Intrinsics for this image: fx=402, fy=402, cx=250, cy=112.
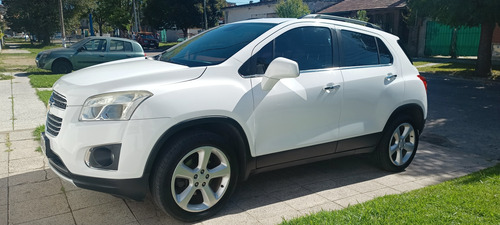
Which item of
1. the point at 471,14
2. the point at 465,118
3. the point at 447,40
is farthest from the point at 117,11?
the point at 465,118

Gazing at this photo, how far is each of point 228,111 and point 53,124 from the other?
1522 mm

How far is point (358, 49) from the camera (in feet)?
14.7

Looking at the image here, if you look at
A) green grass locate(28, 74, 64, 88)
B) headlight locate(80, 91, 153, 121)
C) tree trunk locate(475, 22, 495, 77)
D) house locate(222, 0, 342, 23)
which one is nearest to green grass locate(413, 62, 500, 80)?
tree trunk locate(475, 22, 495, 77)

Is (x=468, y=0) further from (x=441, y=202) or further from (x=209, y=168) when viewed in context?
(x=209, y=168)

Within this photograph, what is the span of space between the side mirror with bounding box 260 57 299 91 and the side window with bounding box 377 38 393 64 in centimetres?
161

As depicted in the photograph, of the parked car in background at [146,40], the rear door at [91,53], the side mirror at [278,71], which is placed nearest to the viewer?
the side mirror at [278,71]

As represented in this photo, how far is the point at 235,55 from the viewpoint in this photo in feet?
12.1

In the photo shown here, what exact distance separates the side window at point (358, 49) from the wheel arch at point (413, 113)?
0.63 metres

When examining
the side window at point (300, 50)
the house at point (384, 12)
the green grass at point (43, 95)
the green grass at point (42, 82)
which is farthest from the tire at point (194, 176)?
the house at point (384, 12)

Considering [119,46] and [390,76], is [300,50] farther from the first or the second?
[119,46]

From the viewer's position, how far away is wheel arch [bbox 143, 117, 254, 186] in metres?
3.17

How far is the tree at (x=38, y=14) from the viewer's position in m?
33.3

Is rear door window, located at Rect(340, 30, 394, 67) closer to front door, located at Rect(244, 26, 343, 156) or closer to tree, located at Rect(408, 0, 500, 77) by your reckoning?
front door, located at Rect(244, 26, 343, 156)

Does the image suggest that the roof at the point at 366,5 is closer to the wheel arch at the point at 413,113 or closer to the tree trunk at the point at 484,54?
the tree trunk at the point at 484,54
